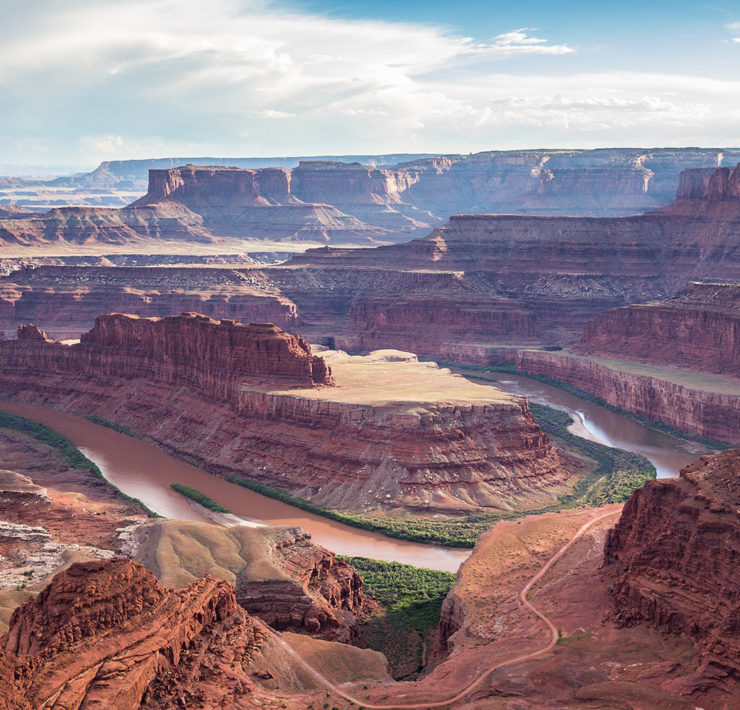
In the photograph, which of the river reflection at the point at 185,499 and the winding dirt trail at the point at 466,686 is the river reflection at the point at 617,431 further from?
the winding dirt trail at the point at 466,686

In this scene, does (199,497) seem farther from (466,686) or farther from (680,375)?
(680,375)

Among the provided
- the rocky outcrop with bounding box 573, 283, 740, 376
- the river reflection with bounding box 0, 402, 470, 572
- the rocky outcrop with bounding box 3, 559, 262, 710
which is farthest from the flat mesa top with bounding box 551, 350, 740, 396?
the rocky outcrop with bounding box 3, 559, 262, 710

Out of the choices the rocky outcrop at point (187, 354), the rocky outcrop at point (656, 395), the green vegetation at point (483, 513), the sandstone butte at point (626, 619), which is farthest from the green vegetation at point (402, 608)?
the rocky outcrop at point (656, 395)

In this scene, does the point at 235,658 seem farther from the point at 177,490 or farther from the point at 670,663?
the point at 177,490

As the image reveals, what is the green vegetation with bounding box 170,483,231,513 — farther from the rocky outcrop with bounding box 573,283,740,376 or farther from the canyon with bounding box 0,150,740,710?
the rocky outcrop with bounding box 573,283,740,376

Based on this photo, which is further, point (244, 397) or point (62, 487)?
point (244, 397)

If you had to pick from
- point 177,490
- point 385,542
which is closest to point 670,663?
point 385,542
